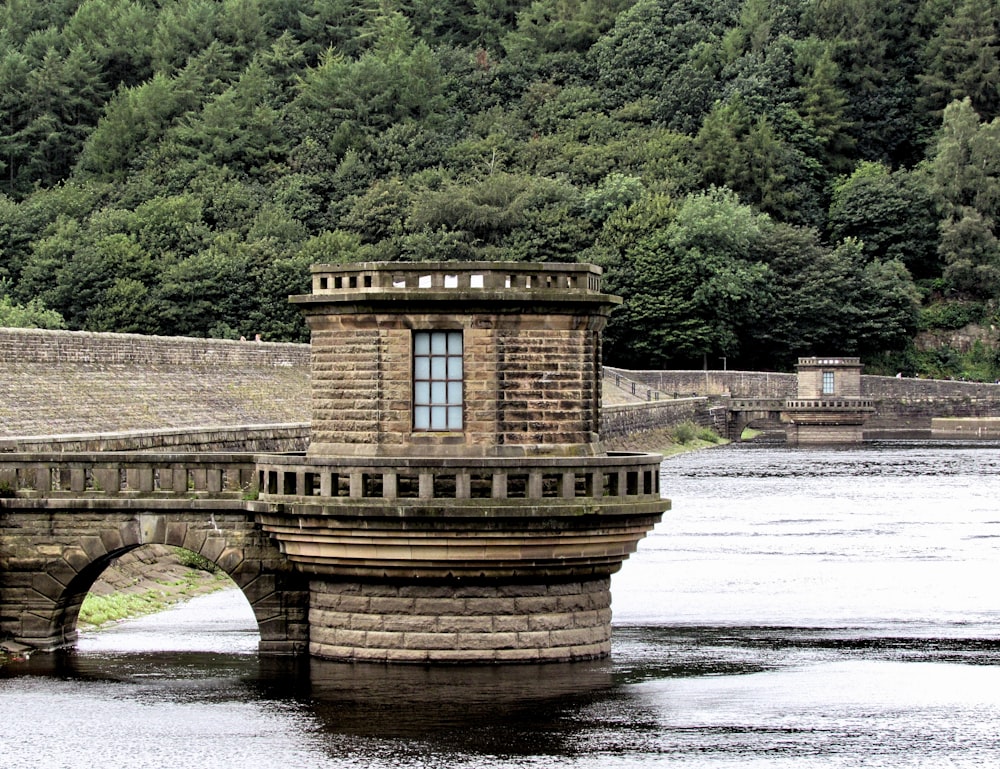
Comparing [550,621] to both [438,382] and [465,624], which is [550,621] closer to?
[465,624]

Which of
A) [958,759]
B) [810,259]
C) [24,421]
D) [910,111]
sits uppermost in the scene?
[910,111]

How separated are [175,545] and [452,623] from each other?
4.48 metres

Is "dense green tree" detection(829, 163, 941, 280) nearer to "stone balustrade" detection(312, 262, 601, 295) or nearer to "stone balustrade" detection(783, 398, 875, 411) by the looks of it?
"stone balustrade" detection(783, 398, 875, 411)

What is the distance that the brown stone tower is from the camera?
30.2m

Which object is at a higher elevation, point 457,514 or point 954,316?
point 954,316

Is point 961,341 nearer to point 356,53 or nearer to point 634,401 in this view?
point 634,401

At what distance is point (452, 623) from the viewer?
30.9m

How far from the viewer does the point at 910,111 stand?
6929 inches

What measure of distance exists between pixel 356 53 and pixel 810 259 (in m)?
63.2

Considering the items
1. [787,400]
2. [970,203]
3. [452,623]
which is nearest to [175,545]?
[452,623]

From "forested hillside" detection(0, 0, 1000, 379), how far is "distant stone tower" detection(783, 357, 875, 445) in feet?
16.2

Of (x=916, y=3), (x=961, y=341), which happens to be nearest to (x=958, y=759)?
(x=961, y=341)

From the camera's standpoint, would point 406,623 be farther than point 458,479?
Yes

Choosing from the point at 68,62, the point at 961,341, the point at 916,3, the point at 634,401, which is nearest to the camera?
the point at 634,401
